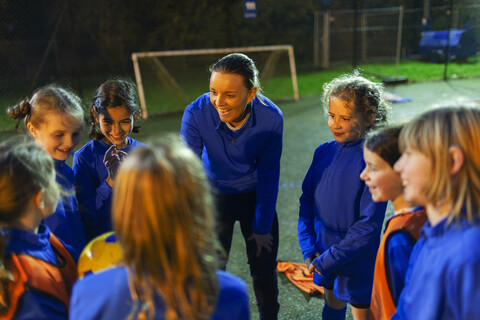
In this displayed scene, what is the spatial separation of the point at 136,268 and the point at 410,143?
2.83 feet

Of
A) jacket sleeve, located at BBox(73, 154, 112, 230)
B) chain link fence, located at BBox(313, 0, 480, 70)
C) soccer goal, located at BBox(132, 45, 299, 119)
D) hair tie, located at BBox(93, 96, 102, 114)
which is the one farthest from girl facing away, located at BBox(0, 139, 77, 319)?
chain link fence, located at BBox(313, 0, 480, 70)

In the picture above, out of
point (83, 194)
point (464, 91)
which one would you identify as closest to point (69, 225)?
point (83, 194)

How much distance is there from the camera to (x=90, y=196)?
2.09 meters

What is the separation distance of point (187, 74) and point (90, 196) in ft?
31.3

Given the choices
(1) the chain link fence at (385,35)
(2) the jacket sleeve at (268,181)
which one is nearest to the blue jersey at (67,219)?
(2) the jacket sleeve at (268,181)

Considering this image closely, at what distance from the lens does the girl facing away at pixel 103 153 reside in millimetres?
2070

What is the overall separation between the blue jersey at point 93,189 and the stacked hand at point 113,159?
1.8 inches

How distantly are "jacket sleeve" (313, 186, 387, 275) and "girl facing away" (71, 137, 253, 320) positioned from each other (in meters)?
1.07

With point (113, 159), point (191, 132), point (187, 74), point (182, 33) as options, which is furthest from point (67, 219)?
point (182, 33)

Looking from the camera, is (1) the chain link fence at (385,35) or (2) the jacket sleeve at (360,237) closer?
(2) the jacket sleeve at (360,237)

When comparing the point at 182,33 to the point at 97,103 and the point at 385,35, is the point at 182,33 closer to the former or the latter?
the point at 385,35

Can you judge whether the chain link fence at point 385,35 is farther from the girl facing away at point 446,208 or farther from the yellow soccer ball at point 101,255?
the yellow soccer ball at point 101,255

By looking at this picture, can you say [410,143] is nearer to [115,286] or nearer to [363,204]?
[363,204]

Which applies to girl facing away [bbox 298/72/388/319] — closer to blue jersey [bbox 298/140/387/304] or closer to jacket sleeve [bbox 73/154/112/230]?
blue jersey [bbox 298/140/387/304]
